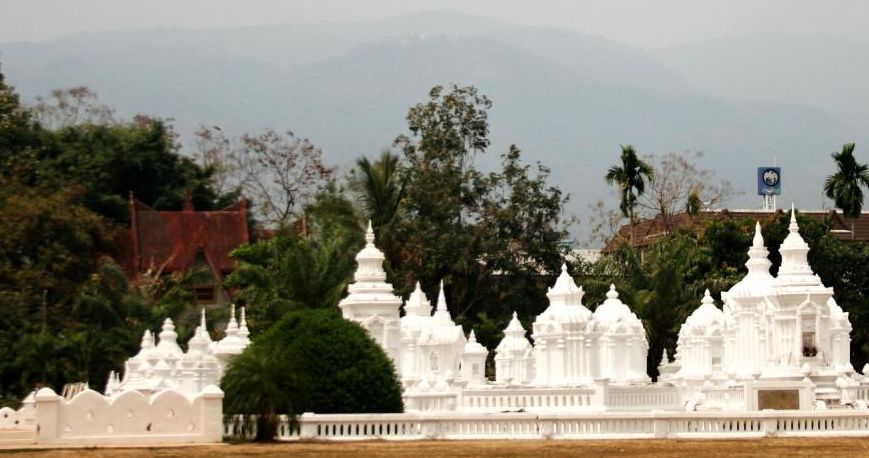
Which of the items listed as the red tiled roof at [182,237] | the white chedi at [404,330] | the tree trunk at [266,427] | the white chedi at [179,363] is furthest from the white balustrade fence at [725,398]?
the red tiled roof at [182,237]

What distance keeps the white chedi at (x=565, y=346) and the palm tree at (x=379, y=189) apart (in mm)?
18935

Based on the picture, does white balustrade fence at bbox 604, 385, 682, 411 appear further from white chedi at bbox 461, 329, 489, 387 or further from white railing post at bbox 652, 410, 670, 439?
white railing post at bbox 652, 410, 670, 439

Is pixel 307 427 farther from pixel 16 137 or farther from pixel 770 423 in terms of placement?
pixel 16 137

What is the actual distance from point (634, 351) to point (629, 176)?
26863mm

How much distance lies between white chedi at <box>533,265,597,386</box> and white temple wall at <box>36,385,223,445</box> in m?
15.4

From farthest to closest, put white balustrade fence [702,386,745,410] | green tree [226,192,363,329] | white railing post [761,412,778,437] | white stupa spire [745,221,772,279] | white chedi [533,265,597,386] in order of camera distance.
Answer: green tree [226,192,363,329] < white stupa spire [745,221,772,279] < white chedi [533,265,597,386] < white balustrade fence [702,386,745,410] < white railing post [761,412,778,437]

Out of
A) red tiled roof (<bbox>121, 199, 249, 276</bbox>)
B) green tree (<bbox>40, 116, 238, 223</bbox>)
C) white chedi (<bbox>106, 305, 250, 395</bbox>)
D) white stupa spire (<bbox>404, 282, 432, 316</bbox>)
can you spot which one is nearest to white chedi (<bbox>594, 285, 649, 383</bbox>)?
white stupa spire (<bbox>404, 282, 432, 316</bbox>)

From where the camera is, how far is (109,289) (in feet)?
208

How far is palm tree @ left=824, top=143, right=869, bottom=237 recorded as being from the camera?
72.2 meters

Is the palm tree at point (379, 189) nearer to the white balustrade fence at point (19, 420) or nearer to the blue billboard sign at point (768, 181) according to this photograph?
the white balustrade fence at point (19, 420)

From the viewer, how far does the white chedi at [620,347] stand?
5047 centimetres

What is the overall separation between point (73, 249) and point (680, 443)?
40.2 metres

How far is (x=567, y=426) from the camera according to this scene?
1452 inches

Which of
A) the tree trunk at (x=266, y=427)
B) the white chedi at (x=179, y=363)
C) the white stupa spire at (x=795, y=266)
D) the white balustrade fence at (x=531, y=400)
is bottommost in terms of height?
the tree trunk at (x=266, y=427)
